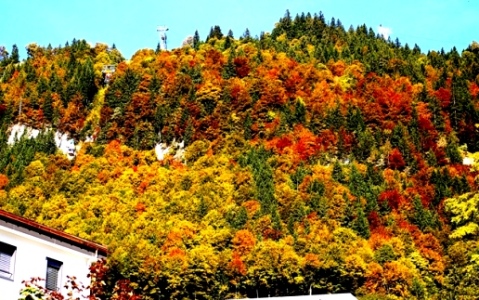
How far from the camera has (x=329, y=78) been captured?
385 feet

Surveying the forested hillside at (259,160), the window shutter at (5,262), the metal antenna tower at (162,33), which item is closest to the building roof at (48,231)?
the window shutter at (5,262)

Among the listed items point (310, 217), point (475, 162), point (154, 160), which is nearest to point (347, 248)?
point (310, 217)

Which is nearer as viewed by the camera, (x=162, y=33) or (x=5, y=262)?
(x=5, y=262)

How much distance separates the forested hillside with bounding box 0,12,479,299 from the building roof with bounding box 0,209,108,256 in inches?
786

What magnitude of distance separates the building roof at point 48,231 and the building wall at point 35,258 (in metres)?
0.15

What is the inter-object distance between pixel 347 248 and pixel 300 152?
2614cm

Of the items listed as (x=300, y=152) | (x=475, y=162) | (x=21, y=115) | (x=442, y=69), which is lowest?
(x=475, y=162)

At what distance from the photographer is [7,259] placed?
25.7 metres

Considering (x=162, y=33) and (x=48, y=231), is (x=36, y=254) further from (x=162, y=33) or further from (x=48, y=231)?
(x=162, y=33)

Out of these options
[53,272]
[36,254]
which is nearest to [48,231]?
[36,254]

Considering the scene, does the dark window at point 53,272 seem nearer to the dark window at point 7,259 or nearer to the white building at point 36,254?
the white building at point 36,254

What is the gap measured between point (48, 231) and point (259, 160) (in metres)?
66.3

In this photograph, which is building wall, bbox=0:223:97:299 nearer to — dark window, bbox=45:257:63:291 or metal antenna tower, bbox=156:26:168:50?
dark window, bbox=45:257:63:291

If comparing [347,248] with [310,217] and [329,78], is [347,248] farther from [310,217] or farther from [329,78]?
[329,78]
